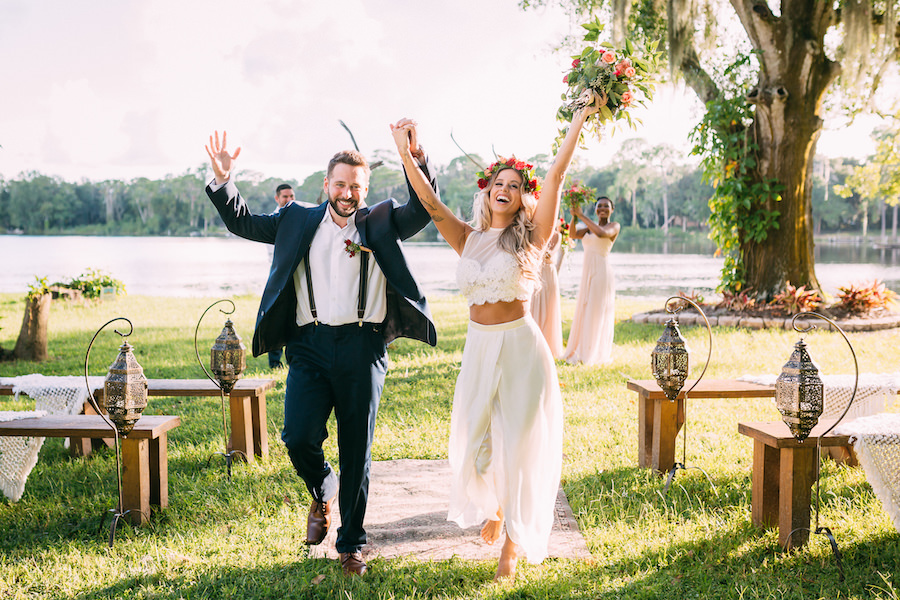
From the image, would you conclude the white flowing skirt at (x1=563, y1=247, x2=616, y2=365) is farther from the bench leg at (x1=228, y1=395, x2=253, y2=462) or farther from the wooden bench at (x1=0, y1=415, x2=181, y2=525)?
the wooden bench at (x1=0, y1=415, x2=181, y2=525)

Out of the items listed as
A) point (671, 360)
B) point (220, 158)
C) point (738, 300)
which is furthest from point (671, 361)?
point (738, 300)

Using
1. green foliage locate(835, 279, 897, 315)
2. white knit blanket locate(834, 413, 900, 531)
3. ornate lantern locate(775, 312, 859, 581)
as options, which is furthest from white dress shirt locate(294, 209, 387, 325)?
green foliage locate(835, 279, 897, 315)

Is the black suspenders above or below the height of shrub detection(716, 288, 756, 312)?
above

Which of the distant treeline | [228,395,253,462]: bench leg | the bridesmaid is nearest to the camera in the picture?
[228,395,253,462]: bench leg

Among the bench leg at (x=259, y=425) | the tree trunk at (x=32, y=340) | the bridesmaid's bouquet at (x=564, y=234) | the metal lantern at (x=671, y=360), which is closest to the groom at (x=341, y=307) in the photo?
the metal lantern at (x=671, y=360)

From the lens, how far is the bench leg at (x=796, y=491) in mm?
3820

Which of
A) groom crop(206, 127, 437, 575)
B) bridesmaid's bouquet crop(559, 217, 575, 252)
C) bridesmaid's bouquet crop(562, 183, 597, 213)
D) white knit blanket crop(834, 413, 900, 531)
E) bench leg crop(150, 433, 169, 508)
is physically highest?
bridesmaid's bouquet crop(562, 183, 597, 213)

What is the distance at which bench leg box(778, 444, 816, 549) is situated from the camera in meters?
3.82

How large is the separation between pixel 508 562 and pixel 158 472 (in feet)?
8.15

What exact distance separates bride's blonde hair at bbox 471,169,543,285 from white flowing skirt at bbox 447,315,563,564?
305 mm

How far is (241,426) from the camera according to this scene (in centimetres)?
549

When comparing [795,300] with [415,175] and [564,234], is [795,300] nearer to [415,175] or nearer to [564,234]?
[564,234]

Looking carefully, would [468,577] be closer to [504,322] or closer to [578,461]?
[504,322]

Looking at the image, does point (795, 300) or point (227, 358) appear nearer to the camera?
point (227, 358)
